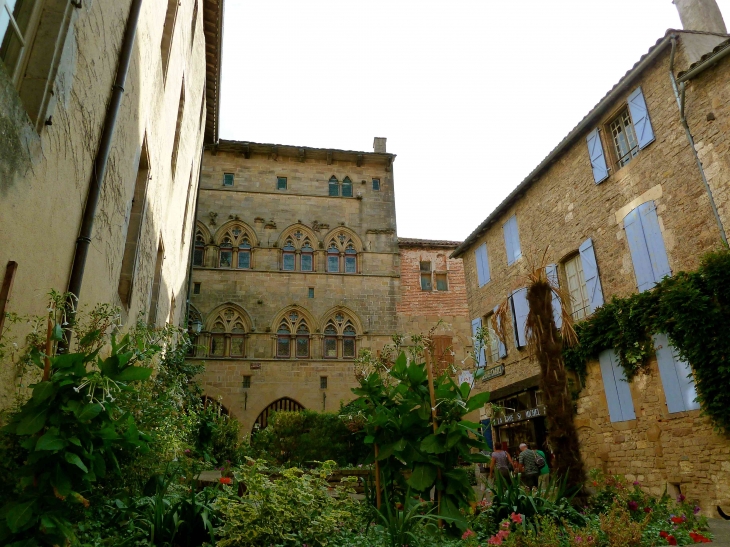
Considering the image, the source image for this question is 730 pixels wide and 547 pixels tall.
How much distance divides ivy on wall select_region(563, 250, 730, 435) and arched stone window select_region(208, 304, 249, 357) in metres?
13.4

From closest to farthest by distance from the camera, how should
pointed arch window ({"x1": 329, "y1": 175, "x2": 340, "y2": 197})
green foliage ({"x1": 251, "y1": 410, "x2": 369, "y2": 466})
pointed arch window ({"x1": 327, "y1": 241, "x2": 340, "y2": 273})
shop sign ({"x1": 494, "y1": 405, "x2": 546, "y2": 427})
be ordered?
shop sign ({"x1": 494, "y1": 405, "x2": 546, "y2": 427})
green foliage ({"x1": 251, "y1": 410, "x2": 369, "y2": 466})
pointed arch window ({"x1": 327, "y1": 241, "x2": 340, "y2": 273})
pointed arch window ({"x1": 329, "y1": 175, "x2": 340, "y2": 197})

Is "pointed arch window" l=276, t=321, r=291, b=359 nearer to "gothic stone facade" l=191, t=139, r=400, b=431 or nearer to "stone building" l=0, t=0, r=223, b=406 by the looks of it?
"gothic stone facade" l=191, t=139, r=400, b=431

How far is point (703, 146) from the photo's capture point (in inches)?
359

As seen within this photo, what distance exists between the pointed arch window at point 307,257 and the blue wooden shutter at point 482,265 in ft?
22.5

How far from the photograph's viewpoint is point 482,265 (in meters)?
17.0

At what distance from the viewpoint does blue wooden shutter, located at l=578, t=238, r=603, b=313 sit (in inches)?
455

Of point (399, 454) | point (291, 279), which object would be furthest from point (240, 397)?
point (399, 454)

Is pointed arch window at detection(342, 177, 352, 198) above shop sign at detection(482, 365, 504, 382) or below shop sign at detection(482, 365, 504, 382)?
above

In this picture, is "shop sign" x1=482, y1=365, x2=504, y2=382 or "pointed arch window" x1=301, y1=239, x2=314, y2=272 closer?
"shop sign" x1=482, y1=365, x2=504, y2=382

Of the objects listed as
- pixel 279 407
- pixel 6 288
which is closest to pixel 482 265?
pixel 279 407

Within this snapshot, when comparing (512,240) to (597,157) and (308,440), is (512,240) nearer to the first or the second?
(597,157)

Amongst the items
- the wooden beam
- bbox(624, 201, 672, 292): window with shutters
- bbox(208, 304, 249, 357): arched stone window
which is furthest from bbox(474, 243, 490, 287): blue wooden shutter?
the wooden beam

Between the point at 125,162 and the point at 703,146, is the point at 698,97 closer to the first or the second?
the point at 703,146

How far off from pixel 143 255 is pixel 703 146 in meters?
9.33
